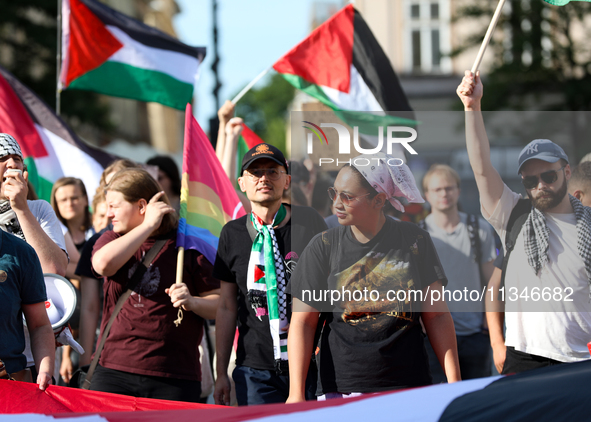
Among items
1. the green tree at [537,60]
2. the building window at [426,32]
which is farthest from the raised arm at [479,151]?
the building window at [426,32]

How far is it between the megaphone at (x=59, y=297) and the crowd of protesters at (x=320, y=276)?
93 millimetres

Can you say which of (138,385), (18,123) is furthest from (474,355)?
(18,123)

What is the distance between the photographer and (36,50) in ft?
57.1

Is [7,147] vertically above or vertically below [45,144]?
below

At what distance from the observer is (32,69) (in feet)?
58.5

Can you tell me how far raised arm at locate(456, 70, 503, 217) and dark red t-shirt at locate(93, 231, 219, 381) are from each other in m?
1.68

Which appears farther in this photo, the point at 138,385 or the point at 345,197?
the point at 138,385

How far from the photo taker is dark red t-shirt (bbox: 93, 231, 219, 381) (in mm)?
3848

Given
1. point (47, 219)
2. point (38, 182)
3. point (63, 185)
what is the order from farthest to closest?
point (38, 182)
point (63, 185)
point (47, 219)

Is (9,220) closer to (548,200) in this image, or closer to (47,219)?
(47,219)

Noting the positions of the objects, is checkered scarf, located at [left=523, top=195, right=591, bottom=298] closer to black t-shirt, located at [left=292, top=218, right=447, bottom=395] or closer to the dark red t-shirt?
black t-shirt, located at [left=292, top=218, right=447, bottom=395]

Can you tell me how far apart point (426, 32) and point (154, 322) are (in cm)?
2286

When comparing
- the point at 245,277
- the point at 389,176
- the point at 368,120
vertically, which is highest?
the point at 368,120

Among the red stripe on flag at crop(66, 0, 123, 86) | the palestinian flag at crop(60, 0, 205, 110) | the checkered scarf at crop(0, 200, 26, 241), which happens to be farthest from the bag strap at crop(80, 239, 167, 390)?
the red stripe on flag at crop(66, 0, 123, 86)
